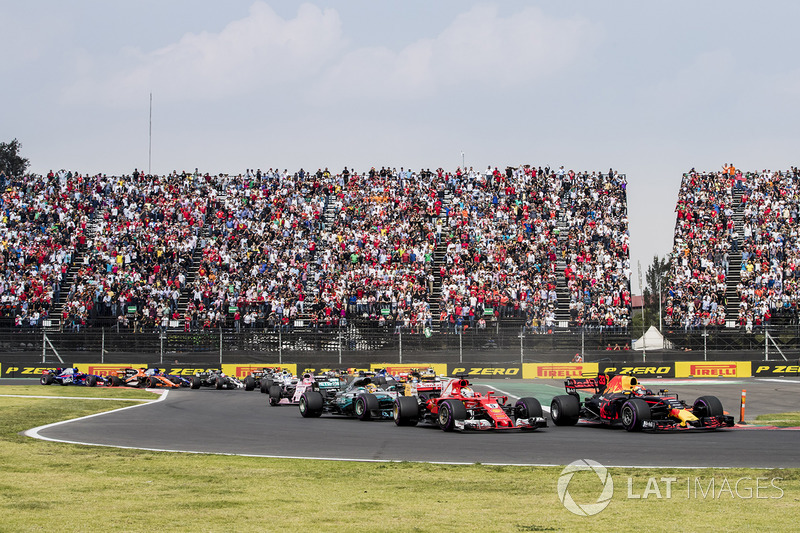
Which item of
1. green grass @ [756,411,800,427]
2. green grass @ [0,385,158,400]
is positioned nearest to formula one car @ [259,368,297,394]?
green grass @ [0,385,158,400]

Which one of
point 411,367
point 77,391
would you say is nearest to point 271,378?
point 77,391

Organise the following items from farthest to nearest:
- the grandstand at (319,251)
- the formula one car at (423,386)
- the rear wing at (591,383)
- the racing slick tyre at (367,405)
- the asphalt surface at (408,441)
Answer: the grandstand at (319,251)
the racing slick tyre at (367,405)
the formula one car at (423,386)
the rear wing at (591,383)
the asphalt surface at (408,441)

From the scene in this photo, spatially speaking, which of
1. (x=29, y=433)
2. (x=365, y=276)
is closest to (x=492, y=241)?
(x=365, y=276)

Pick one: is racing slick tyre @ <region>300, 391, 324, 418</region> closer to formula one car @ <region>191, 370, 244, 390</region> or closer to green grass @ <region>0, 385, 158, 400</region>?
green grass @ <region>0, 385, 158, 400</region>

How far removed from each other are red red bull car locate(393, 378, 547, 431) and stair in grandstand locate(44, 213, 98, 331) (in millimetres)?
28704

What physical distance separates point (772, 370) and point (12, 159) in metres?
88.3

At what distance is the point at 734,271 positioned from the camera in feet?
160

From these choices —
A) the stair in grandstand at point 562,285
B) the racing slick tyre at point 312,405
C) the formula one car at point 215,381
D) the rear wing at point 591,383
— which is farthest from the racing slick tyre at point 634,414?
the stair in grandstand at point 562,285

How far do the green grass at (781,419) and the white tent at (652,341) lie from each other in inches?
733

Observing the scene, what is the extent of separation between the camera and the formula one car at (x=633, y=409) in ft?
60.6

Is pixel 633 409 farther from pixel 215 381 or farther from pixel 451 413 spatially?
pixel 215 381

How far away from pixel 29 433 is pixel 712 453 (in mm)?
13365

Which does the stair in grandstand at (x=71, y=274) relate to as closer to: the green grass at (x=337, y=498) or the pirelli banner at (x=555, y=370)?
the pirelli banner at (x=555, y=370)

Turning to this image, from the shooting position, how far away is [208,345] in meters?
41.3
